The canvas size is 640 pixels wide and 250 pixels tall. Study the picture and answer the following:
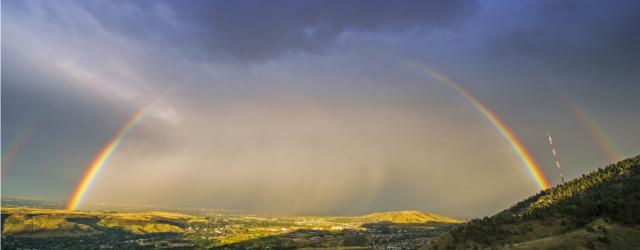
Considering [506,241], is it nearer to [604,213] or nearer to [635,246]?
[604,213]

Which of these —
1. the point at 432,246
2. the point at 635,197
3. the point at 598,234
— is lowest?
the point at 432,246

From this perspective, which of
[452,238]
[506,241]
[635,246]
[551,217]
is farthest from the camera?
[452,238]

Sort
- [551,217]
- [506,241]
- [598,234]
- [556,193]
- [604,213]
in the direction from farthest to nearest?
[556,193], [551,217], [506,241], [604,213], [598,234]

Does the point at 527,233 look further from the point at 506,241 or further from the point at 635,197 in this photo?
the point at 635,197

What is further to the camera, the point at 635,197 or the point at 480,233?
the point at 480,233

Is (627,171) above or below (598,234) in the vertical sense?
above

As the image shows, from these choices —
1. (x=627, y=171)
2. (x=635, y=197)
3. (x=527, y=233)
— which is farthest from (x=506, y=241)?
(x=627, y=171)
